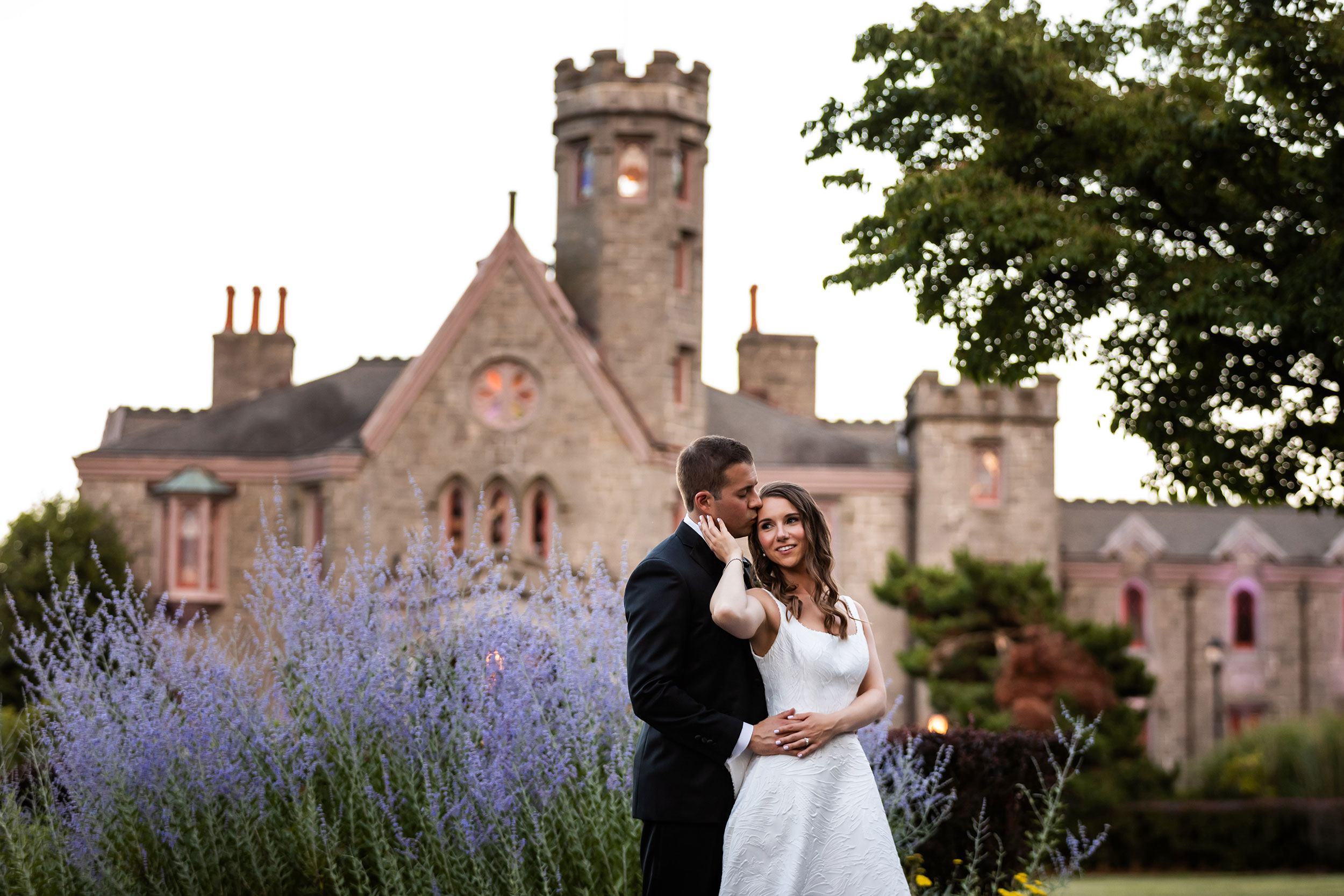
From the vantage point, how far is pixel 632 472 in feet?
96.6

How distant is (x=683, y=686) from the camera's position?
550cm

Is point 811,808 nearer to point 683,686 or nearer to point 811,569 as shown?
point 683,686

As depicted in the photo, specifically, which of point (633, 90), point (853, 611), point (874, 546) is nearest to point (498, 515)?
point (874, 546)

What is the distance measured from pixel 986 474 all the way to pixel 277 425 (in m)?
14.2

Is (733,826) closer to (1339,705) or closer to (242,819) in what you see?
(242,819)

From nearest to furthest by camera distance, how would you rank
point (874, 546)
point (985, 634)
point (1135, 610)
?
point (985, 634)
point (874, 546)
point (1135, 610)

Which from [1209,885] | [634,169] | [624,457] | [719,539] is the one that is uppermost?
[634,169]

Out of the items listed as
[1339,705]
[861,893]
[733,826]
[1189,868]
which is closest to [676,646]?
[733,826]

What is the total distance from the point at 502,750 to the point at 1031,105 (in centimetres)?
911

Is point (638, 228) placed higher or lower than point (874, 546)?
higher

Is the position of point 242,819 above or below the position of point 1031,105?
below

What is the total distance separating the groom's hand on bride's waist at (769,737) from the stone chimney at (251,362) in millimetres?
32301

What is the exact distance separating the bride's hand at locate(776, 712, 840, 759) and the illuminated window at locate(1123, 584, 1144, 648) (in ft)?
103

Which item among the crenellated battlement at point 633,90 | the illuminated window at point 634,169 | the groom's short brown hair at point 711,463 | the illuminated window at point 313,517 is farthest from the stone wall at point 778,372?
the groom's short brown hair at point 711,463
